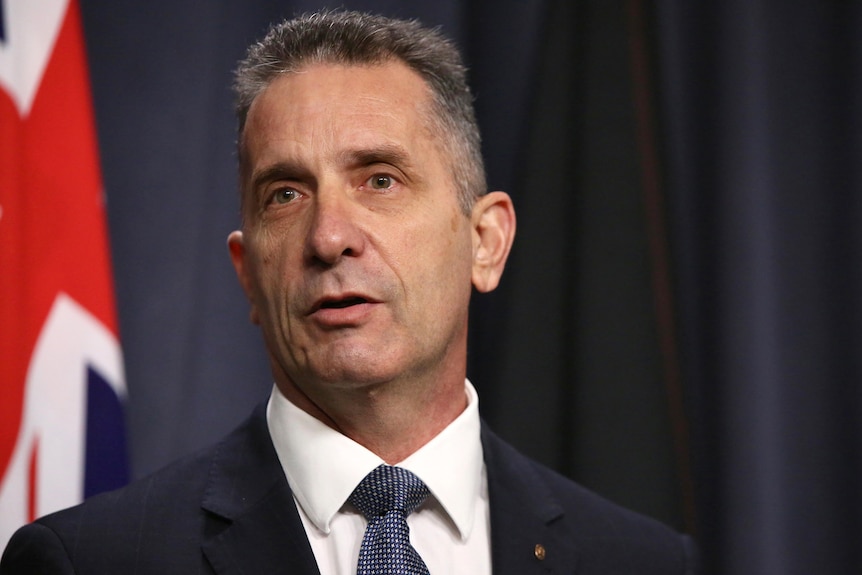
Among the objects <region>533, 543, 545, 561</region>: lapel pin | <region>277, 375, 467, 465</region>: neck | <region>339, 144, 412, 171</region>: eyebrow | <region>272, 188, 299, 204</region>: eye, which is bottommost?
<region>533, 543, 545, 561</region>: lapel pin

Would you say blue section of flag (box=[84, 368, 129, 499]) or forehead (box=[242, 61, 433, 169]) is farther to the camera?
blue section of flag (box=[84, 368, 129, 499])

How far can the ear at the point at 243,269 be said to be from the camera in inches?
75.0

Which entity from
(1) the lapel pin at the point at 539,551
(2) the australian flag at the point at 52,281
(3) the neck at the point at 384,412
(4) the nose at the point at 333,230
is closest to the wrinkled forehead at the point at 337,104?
(4) the nose at the point at 333,230

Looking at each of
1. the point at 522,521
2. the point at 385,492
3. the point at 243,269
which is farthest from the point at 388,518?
the point at 243,269

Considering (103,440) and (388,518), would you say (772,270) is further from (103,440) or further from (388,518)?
(103,440)

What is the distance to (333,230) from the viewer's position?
1.70m

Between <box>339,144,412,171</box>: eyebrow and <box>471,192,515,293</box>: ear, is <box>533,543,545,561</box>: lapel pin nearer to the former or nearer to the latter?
<box>471,192,515,293</box>: ear

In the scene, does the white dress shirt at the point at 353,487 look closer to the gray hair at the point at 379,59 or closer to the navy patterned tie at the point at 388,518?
the navy patterned tie at the point at 388,518

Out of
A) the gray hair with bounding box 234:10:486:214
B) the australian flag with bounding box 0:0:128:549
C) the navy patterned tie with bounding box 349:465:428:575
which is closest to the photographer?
the navy patterned tie with bounding box 349:465:428:575

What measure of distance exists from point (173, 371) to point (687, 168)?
1358mm

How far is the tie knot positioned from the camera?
5.65ft

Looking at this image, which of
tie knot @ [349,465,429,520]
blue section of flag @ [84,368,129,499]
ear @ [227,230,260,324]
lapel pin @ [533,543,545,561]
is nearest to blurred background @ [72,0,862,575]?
blue section of flag @ [84,368,129,499]

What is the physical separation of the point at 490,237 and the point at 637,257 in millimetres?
656

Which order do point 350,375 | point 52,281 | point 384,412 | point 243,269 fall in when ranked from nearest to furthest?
point 350,375 < point 384,412 < point 243,269 < point 52,281
